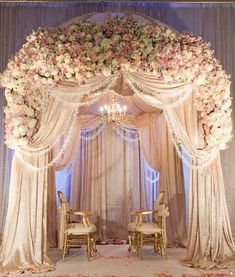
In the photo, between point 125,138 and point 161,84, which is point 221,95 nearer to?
point 161,84

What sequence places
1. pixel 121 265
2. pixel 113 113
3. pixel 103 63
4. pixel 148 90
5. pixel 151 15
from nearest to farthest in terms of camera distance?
1. pixel 103 63
2. pixel 148 90
3. pixel 121 265
4. pixel 113 113
5. pixel 151 15

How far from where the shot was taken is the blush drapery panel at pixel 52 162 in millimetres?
5113

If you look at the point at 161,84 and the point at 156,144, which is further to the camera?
the point at 156,144

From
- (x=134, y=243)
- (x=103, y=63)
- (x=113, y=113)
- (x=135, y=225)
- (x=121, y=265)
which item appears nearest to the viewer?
(x=103, y=63)

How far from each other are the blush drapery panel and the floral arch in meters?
0.01

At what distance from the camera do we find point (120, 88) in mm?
5516

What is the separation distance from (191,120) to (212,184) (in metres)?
0.88

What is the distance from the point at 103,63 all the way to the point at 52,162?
4.63ft

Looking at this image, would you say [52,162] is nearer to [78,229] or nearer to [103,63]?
[78,229]

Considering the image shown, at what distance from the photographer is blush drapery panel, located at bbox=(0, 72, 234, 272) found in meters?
5.11

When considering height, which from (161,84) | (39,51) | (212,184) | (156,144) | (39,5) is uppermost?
(39,5)

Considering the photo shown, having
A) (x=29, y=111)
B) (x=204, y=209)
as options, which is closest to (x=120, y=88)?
(x=29, y=111)

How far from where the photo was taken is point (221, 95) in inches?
214

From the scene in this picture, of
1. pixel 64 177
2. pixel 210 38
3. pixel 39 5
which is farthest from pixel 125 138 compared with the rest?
pixel 39 5
